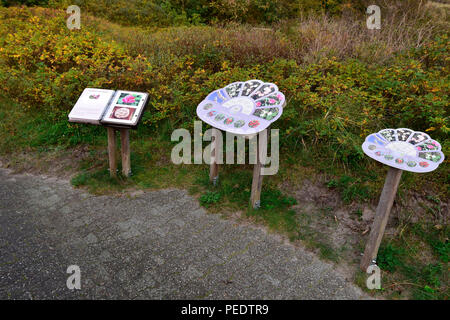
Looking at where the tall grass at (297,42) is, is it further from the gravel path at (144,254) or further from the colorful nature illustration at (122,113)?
the gravel path at (144,254)

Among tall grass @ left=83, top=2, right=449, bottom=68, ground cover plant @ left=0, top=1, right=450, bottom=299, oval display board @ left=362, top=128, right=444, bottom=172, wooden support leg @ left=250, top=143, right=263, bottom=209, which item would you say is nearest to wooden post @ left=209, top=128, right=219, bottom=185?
ground cover plant @ left=0, top=1, right=450, bottom=299

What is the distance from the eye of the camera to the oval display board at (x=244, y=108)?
328cm

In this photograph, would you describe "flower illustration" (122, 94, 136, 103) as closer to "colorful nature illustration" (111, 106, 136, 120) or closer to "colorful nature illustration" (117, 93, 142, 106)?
"colorful nature illustration" (117, 93, 142, 106)

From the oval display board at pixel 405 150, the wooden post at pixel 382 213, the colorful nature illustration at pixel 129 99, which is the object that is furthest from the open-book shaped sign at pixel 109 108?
the wooden post at pixel 382 213

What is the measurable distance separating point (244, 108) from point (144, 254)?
1703 mm

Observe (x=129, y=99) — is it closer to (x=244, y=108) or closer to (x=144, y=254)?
(x=244, y=108)

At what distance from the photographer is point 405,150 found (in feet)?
9.16

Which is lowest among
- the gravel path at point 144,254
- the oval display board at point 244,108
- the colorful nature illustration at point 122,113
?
the gravel path at point 144,254

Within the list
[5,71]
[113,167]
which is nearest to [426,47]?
[113,167]

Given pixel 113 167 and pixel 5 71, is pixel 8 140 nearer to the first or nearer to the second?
pixel 5 71

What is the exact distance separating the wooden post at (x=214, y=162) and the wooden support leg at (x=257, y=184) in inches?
23.0

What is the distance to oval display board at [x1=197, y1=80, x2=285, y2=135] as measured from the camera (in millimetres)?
3277

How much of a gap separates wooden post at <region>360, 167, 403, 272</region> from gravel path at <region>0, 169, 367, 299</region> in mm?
300

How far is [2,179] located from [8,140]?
0.93 metres
